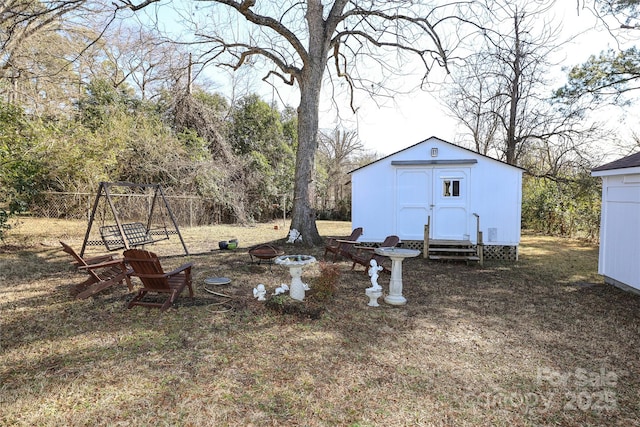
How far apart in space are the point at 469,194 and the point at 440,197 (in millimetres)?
790

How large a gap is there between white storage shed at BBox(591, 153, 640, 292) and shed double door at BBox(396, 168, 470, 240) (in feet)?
10.9

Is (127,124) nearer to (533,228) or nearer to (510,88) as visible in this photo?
(510,88)

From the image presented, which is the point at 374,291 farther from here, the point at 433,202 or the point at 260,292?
the point at 433,202

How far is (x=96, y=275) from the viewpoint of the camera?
5.36m

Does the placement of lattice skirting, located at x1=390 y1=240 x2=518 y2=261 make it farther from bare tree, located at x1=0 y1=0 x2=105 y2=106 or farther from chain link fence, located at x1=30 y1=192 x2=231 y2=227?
bare tree, located at x1=0 y1=0 x2=105 y2=106

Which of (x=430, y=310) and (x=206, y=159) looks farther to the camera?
(x=206, y=159)

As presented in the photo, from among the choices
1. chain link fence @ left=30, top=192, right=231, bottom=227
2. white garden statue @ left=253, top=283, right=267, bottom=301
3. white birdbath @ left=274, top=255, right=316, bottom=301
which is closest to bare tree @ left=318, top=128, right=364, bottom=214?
chain link fence @ left=30, top=192, right=231, bottom=227

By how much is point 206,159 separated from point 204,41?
260 inches

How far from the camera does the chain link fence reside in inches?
432

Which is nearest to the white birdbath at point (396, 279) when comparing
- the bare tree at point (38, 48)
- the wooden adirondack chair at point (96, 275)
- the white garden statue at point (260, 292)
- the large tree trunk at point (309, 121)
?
the white garden statue at point (260, 292)

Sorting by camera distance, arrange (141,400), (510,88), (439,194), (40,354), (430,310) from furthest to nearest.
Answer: (510,88), (439,194), (430,310), (40,354), (141,400)

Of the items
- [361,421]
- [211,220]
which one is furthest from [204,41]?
[361,421]

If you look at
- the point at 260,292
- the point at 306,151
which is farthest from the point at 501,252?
the point at 260,292

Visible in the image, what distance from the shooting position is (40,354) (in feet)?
11.0
